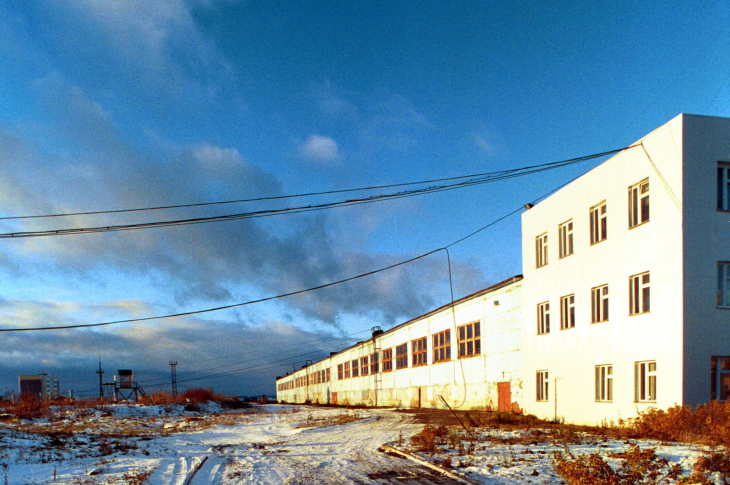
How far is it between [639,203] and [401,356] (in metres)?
29.1

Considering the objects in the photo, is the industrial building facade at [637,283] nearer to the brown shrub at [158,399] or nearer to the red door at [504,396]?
the red door at [504,396]

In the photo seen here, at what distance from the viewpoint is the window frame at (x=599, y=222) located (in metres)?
19.4

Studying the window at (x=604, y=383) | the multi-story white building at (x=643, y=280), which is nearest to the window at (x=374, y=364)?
the multi-story white building at (x=643, y=280)

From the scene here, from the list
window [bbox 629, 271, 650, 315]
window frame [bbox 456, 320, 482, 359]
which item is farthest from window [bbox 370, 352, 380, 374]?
window [bbox 629, 271, 650, 315]

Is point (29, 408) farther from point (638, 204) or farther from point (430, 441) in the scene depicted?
point (638, 204)

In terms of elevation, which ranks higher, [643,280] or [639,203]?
[639,203]

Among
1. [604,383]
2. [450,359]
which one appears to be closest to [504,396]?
[450,359]

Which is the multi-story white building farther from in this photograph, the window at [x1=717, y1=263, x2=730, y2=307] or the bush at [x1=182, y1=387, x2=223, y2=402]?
the bush at [x1=182, y1=387, x2=223, y2=402]

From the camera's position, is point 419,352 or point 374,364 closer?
point 419,352

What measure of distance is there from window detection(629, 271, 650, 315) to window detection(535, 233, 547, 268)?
6.24 meters

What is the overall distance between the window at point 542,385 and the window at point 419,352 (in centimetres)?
1495

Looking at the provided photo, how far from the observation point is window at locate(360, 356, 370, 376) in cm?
→ 5291

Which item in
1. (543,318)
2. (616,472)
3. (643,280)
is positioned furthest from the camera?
(543,318)

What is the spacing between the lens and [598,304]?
19547mm
